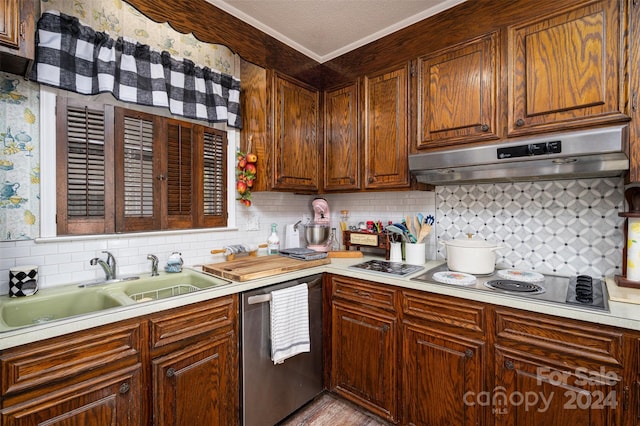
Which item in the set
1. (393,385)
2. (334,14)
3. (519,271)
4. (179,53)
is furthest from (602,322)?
(179,53)

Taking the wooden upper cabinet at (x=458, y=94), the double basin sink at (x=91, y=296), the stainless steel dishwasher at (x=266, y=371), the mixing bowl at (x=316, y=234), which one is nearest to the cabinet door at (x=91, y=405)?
the double basin sink at (x=91, y=296)

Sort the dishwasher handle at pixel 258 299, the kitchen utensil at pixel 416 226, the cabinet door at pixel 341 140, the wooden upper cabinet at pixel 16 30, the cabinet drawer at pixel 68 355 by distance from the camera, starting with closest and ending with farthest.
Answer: the cabinet drawer at pixel 68 355 → the wooden upper cabinet at pixel 16 30 → the dishwasher handle at pixel 258 299 → the kitchen utensil at pixel 416 226 → the cabinet door at pixel 341 140

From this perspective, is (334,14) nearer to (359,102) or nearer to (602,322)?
(359,102)

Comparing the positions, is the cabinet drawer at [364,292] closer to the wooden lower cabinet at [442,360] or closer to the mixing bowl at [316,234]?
the wooden lower cabinet at [442,360]

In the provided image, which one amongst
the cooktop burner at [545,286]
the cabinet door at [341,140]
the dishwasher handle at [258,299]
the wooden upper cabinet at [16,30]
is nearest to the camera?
the wooden upper cabinet at [16,30]

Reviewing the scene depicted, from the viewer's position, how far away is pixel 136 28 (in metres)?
1.85

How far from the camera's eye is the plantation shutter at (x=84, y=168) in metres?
1.60

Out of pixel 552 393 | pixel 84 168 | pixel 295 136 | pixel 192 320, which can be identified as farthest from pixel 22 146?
pixel 552 393

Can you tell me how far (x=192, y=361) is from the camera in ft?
4.84

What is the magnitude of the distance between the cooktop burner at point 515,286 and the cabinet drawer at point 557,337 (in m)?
0.16

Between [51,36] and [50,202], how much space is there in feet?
2.72

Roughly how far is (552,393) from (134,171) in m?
2.44

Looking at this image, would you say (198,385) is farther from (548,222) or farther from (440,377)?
(548,222)

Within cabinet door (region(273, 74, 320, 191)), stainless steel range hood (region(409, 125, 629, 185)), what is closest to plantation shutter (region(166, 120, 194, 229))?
cabinet door (region(273, 74, 320, 191))
